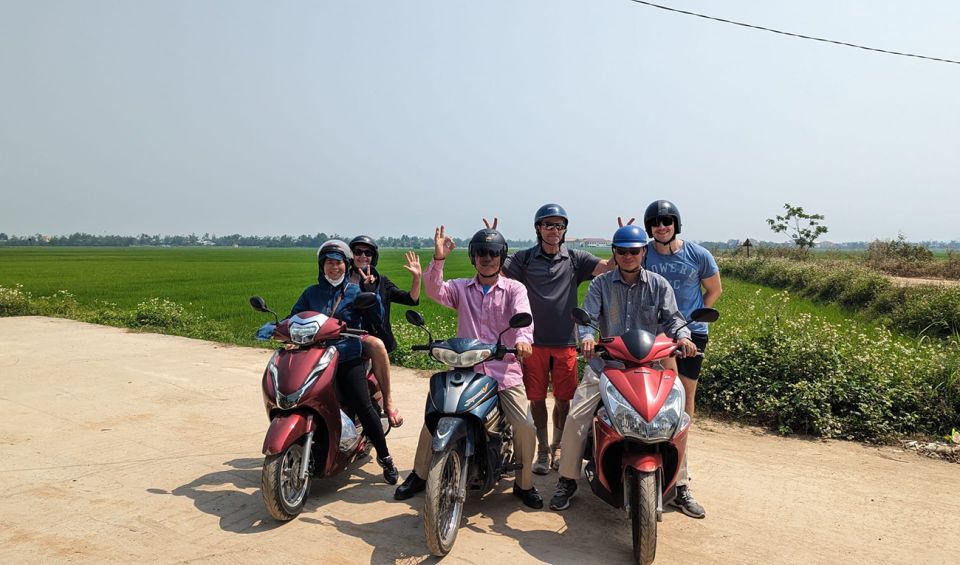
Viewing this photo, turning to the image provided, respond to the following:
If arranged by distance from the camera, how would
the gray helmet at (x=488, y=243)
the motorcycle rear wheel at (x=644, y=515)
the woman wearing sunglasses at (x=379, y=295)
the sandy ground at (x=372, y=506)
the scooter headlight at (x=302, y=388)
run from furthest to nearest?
1. the woman wearing sunglasses at (x=379, y=295)
2. the gray helmet at (x=488, y=243)
3. the scooter headlight at (x=302, y=388)
4. the sandy ground at (x=372, y=506)
5. the motorcycle rear wheel at (x=644, y=515)

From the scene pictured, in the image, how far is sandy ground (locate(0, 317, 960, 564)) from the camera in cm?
324

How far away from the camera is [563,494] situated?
381 centimetres

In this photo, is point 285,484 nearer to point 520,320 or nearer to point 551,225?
point 520,320

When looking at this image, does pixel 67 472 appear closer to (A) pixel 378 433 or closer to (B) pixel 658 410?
(A) pixel 378 433

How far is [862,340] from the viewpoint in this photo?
6180 millimetres

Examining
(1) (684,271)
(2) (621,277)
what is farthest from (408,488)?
(1) (684,271)

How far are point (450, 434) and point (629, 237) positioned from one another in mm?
1621

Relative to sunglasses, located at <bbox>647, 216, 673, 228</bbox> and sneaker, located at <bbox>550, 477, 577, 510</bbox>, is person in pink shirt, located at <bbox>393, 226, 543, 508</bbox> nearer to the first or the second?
sneaker, located at <bbox>550, 477, 577, 510</bbox>

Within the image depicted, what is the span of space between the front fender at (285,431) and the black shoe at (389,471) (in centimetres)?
81

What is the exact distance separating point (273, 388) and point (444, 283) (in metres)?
1.27

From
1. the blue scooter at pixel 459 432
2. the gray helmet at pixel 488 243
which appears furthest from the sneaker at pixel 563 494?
the gray helmet at pixel 488 243

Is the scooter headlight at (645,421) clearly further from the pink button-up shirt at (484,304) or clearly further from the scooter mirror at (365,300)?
the scooter mirror at (365,300)

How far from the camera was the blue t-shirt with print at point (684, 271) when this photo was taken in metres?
4.07

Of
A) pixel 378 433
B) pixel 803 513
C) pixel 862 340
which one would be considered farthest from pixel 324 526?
pixel 862 340
